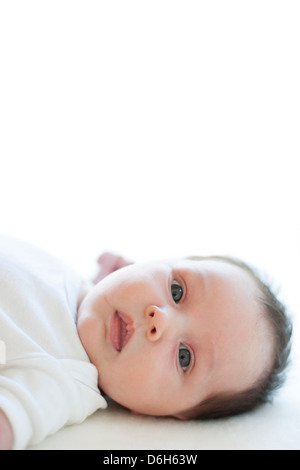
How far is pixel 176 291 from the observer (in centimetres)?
134

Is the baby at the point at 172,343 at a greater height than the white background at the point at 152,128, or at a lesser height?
lesser

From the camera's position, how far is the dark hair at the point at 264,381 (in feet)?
4.16

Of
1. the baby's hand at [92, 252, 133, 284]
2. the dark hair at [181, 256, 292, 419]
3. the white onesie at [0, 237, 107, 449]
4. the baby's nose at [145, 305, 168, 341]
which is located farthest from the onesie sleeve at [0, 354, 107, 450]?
the baby's hand at [92, 252, 133, 284]

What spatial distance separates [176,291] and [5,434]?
55 cm

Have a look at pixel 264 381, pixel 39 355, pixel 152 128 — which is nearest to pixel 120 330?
pixel 39 355

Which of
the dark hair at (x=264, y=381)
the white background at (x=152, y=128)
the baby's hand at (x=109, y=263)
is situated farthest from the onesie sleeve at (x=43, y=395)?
the white background at (x=152, y=128)

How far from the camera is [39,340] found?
1.17 metres

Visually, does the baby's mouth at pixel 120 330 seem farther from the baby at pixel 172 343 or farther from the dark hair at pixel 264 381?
the dark hair at pixel 264 381

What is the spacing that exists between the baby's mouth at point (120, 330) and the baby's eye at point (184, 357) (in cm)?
12

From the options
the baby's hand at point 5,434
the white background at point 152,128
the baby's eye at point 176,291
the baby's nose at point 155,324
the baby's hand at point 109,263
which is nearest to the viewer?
the baby's hand at point 5,434

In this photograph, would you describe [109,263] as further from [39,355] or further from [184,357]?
[39,355]

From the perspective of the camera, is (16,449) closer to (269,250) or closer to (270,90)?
(269,250)
